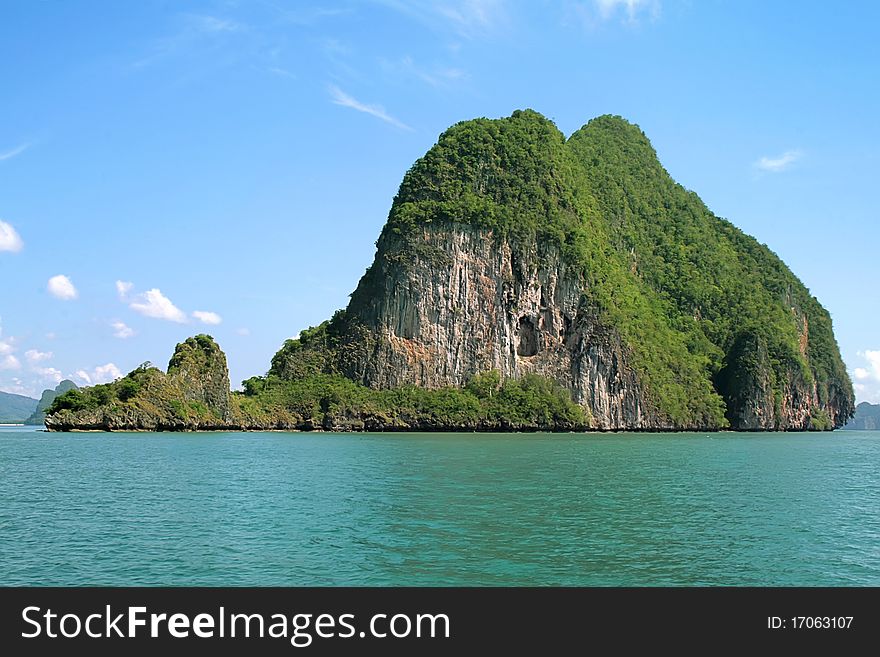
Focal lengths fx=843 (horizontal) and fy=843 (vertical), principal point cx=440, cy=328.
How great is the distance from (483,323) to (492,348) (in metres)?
3.82

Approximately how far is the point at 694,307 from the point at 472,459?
388ft

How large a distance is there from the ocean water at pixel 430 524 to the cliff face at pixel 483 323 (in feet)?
230

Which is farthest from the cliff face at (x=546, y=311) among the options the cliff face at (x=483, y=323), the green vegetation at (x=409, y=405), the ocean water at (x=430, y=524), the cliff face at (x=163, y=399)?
the ocean water at (x=430, y=524)

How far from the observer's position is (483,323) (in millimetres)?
121125

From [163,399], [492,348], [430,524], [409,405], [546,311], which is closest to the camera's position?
[430,524]

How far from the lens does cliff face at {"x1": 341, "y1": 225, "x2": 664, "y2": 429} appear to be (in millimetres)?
119125

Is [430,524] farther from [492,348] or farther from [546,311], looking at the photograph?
[546,311]

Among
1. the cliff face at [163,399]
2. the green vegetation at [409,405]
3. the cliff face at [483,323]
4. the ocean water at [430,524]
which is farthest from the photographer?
the cliff face at [483,323]

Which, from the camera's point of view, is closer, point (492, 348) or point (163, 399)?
point (163, 399)

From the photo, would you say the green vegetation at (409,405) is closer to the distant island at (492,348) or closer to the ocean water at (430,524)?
the distant island at (492,348)

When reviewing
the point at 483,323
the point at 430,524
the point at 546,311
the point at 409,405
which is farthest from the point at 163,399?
the point at 430,524

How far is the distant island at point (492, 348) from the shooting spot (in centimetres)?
11088

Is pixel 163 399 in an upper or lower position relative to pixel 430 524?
upper
